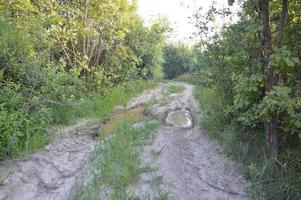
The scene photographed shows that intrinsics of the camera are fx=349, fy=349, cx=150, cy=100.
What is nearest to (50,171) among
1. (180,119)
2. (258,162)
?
(258,162)

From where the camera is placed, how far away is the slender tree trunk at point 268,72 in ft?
15.6

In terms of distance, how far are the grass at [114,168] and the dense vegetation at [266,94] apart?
1.62 metres

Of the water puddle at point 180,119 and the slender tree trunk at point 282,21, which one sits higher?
the slender tree trunk at point 282,21

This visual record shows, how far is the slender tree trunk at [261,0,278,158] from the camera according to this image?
476 cm

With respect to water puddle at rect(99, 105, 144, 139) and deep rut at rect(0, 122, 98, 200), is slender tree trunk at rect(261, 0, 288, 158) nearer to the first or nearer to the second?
deep rut at rect(0, 122, 98, 200)

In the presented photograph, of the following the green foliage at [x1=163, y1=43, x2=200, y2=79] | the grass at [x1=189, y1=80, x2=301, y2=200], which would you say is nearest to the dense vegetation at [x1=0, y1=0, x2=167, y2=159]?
the grass at [x1=189, y1=80, x2=301, y2=200]

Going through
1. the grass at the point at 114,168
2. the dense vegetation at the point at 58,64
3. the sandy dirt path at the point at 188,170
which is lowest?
the sandy dirt path at the point at 188,170

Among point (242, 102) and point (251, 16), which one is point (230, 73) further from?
point (242, 102)

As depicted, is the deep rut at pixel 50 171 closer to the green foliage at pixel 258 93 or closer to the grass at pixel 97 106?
the grass at pixel 97 106

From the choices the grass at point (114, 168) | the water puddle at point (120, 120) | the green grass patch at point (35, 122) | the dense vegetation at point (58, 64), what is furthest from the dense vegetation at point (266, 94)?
the dense vegetation at point (58, 64)

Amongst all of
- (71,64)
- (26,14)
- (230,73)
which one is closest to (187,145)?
(230,73)

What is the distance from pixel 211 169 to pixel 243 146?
27.1 inches

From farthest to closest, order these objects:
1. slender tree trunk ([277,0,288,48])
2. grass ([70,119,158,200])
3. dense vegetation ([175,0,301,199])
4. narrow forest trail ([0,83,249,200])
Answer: slender tree trunk ([277,0,288,48]) → narrow forest trail ([0,83,249,200]) → grass ([70,119,158,200]) → dense vegetation ([175,0,301,199])

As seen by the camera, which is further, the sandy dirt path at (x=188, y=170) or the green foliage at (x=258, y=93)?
the sandy dirt path at (x=188, y=170)
